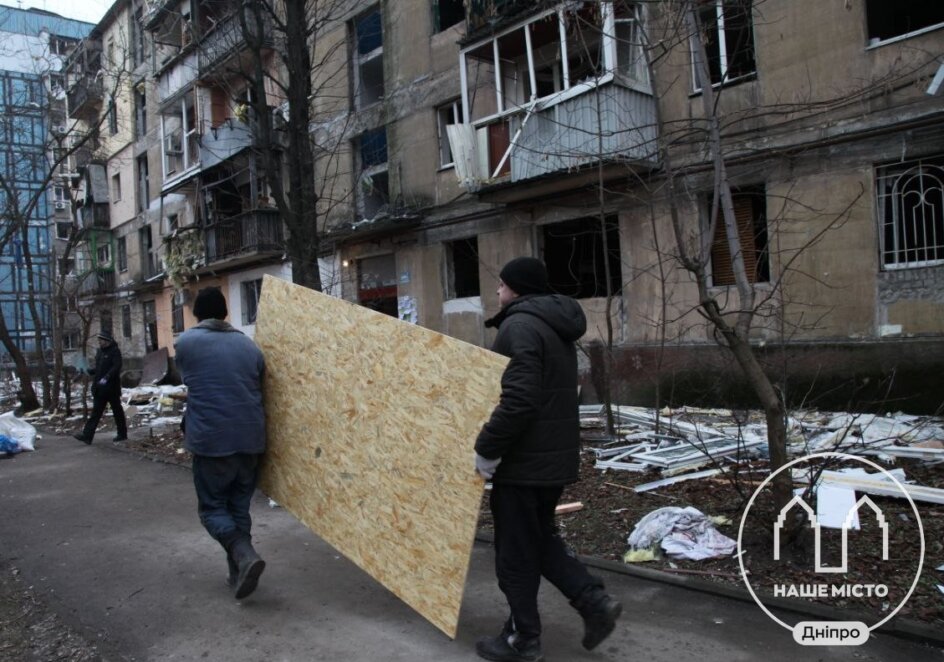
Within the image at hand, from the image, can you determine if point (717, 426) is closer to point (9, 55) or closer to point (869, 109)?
point (869, 109)

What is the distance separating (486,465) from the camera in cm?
302

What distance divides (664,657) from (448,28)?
1460 centimetres

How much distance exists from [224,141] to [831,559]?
19.7 meters

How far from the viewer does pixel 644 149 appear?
1108 centimetres

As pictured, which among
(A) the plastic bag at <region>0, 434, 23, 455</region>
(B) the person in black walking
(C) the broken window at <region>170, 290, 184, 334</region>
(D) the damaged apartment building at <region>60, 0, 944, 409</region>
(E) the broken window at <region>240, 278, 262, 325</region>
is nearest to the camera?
(D) the damaged apartment building at <region>60, 0, 944, 409</region>

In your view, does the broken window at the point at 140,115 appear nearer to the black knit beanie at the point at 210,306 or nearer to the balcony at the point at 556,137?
the balcony at the point at 556,137

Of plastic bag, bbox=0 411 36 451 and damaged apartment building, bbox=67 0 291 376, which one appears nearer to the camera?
plastic bag, bbox=0 411 36 451

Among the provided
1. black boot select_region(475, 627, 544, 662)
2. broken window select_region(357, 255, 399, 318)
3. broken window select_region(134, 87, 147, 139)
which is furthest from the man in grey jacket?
broken window select_region(134, 87, 147, 139)

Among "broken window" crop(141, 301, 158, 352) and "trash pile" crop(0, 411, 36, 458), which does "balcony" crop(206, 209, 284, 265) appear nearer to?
"broken window" crop(141, 301, 158, 352)

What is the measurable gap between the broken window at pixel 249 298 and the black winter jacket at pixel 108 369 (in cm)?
1063

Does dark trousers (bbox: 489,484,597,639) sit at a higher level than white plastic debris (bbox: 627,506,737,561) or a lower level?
higher

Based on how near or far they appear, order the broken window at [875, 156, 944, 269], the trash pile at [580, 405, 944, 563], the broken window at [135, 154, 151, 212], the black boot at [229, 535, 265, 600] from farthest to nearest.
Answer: the broken window at [135, 154, 151, 212] < the broken window at [875, 156, 944, 269] < the trash pile at [580, 405, 944, 563] < the black boot at [229, 535, 265, 600]

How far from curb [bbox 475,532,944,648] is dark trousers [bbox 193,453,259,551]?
7.36ft

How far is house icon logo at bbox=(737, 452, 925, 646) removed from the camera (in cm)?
338
